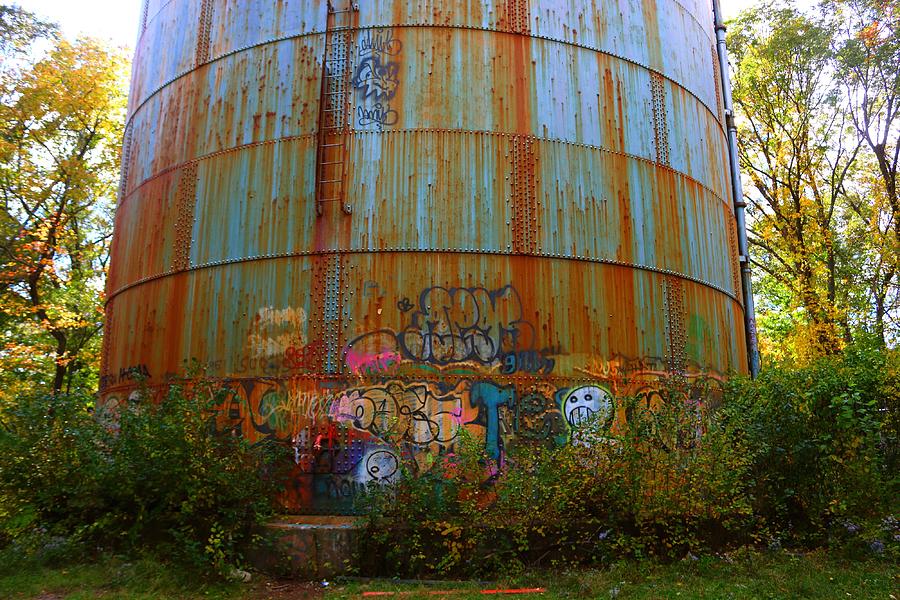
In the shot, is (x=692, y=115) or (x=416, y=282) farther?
(x=692, y=115)

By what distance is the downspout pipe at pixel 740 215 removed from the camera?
1362cm

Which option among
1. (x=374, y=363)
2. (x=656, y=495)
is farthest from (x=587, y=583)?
(x=374, y=363)

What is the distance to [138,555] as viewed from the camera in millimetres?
8070

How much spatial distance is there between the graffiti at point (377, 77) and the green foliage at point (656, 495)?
5448 millimetres

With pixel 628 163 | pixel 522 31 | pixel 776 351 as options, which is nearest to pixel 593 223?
pixel 628 163

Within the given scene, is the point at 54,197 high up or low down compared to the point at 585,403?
up

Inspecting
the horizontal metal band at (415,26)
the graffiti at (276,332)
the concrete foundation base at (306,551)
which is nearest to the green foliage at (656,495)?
the concrete foundation base at (306,551)

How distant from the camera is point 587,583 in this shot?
24.0ft

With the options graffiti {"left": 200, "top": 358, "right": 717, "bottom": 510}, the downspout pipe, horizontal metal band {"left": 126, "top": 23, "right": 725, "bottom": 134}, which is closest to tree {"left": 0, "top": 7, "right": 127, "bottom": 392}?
horizontal metal band {"left": 126, "top": 23, "right": 725, "bottom": 134}

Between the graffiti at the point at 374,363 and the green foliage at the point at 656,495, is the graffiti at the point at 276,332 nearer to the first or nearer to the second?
the graffiti at the point at 374,363

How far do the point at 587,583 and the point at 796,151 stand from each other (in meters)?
21.0

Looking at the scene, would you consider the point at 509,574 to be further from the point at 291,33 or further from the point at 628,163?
the point at 291,33

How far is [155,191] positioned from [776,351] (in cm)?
2322

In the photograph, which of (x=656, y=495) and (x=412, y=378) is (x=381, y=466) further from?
(x=656, y=495)
